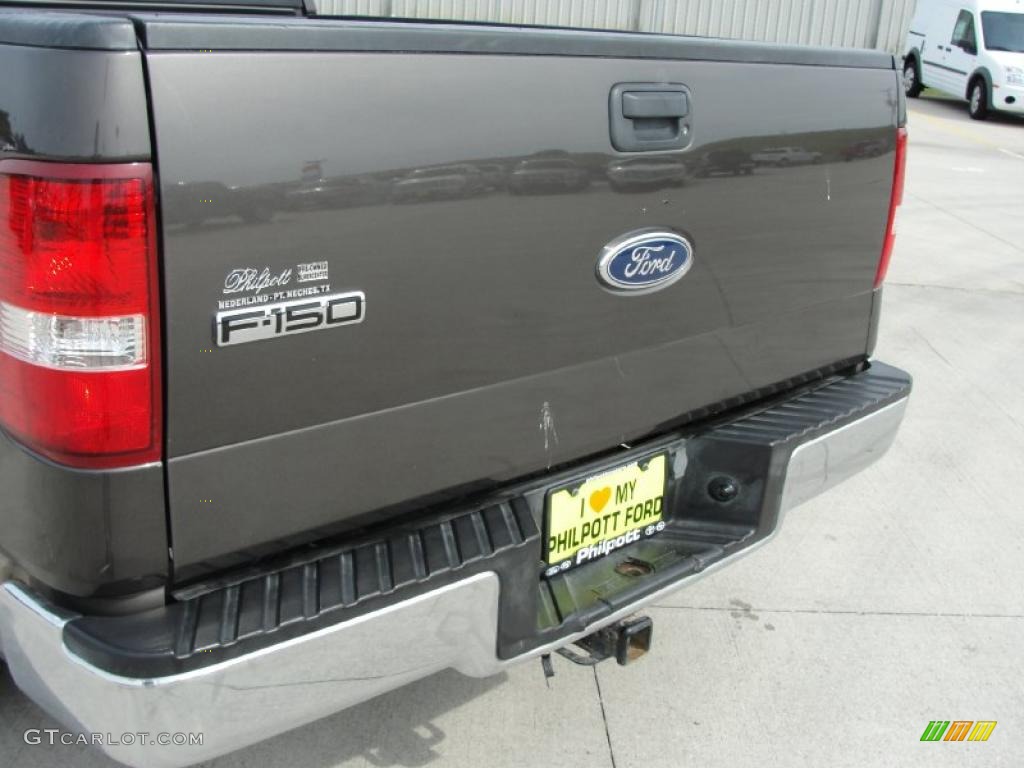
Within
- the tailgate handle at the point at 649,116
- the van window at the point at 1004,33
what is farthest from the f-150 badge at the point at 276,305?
the van window at the point at 1004,33

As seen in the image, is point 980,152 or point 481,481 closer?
point 481,481

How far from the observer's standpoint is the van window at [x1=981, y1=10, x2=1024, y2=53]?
17922 mm

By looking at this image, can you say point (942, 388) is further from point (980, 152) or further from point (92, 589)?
point (980, 152)

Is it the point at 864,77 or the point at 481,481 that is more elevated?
the point at 864,77

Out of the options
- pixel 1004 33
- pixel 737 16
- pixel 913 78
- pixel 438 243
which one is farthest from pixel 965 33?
pixel 438 243

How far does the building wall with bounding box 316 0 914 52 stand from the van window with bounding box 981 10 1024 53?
4.24 m

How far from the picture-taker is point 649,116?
7.45 ft

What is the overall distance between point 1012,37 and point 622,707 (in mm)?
18327

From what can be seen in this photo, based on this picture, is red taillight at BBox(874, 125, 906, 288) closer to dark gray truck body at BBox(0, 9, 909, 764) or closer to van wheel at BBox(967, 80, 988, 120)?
dark gray truck body at BBox(0, 9, 909, 764)

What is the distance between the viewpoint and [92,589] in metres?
1.83

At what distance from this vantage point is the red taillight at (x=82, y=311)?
5.46 feet

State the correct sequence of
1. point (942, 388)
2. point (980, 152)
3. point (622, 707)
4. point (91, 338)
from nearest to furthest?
point (91, 338), point (622, 707), point (942, 388), point (980, 152)

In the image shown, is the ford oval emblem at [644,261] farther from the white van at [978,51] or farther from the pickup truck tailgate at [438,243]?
the white van at [978,51]

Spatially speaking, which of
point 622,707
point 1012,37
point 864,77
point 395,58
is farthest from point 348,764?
point 1012,37
